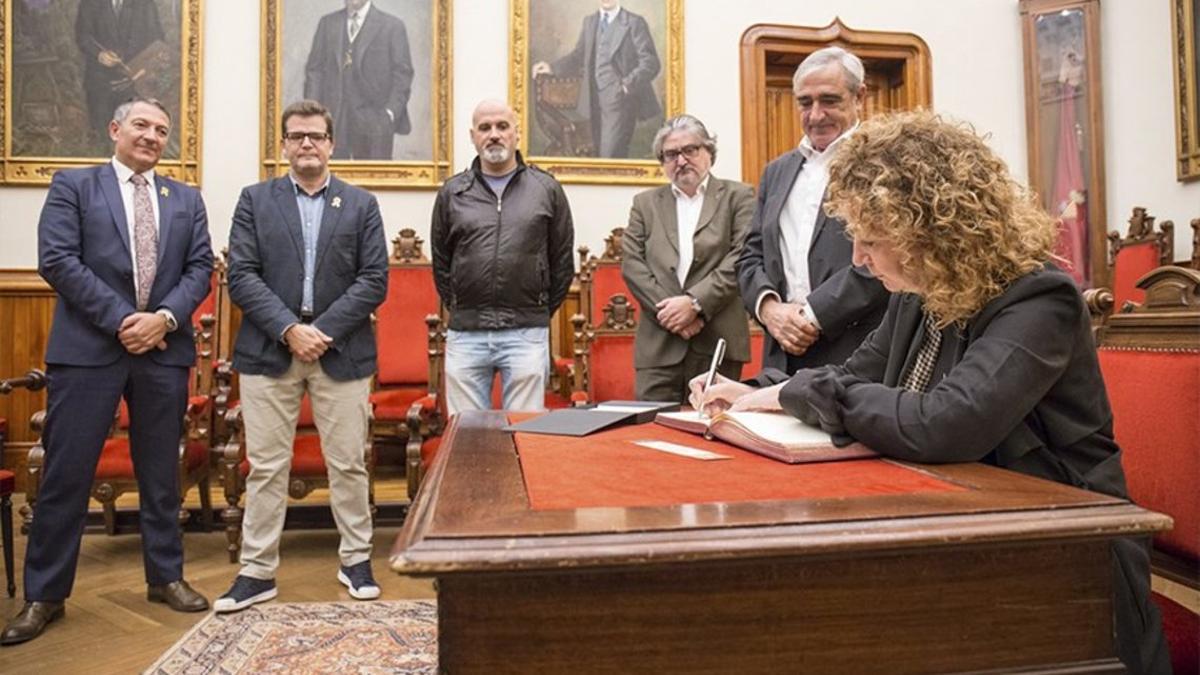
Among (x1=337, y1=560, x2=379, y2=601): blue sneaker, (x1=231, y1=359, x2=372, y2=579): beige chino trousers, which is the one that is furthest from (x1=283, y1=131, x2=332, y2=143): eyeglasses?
(x1=337, y1=560, x2=379, y2=601): blue sneaker

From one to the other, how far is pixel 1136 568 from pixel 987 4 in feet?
21.1

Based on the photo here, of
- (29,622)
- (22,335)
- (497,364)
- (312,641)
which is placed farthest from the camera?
(22,335)

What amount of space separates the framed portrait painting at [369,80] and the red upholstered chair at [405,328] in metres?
0.64

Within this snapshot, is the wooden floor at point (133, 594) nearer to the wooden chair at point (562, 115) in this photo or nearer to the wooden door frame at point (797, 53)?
the wooden chair at point (562, 115)

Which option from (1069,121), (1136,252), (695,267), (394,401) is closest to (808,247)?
(695,267)

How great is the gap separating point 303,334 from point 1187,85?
19.6 feet

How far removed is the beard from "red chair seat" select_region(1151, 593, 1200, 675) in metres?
2.75

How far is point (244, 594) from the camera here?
10.1ft

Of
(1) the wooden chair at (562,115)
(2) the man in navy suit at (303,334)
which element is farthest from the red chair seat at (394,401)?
(1) the wooden chair at (562,115)

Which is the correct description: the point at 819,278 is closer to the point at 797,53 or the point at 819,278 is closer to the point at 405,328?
the point at 405,328

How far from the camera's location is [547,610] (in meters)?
0.83

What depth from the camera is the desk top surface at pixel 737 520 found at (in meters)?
0.80

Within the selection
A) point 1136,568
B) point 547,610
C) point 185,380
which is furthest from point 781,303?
point 185,380

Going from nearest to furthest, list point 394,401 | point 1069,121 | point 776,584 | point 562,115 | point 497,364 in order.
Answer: point 776,584, point 497,364, point 394,401, point 562,115, point 1069,121
